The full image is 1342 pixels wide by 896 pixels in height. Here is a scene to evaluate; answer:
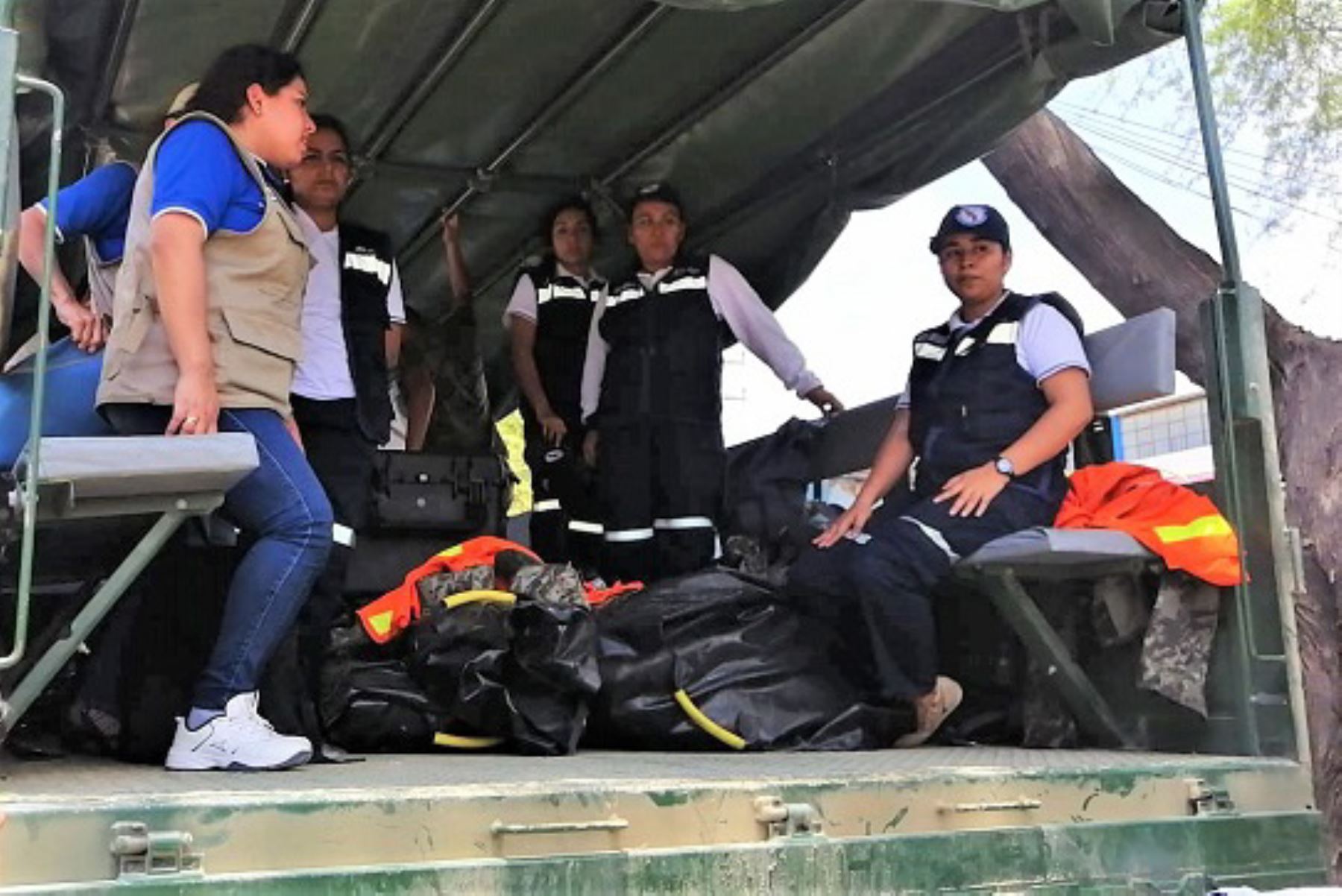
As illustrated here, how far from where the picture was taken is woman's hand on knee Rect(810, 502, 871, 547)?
421cm

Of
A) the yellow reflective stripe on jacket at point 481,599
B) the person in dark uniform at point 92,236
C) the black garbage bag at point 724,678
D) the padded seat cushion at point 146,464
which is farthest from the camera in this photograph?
the yellow reflective stripe on jacket at point 481,599

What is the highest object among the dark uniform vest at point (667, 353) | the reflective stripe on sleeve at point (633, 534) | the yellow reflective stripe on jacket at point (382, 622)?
the dark uniform vest at point (667, 353)

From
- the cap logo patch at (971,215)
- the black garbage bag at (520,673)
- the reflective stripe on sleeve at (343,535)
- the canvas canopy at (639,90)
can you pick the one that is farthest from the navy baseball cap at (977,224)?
the reflective stripe on sleeve at (343,535)

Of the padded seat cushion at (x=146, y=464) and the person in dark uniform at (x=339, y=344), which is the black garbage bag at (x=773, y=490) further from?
the padded seat cushion at (x=146, y=464)

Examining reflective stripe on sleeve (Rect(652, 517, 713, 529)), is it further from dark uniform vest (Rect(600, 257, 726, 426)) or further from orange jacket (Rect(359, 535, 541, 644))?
orange jacket (Rect(359, 535, 541, 644))

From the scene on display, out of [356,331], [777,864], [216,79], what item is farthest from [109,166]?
[777,864]

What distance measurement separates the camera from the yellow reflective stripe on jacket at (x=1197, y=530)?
11.2 feet

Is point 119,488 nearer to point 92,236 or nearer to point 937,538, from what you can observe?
point 92,236

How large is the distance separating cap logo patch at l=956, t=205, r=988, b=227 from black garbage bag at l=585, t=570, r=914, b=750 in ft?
3.90

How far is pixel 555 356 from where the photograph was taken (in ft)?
18.5

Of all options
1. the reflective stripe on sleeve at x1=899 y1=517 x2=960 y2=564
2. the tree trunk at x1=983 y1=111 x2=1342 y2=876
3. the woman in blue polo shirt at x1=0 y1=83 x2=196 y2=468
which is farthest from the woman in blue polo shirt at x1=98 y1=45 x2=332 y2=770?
the tree trunk at x1=983 y1=111 x2=1342 y2=876

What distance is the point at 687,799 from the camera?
2469 millimetres

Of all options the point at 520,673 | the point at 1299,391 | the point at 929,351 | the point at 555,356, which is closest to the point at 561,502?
the point at 555,356

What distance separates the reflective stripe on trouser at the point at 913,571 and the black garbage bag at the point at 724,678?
143 millimetres
